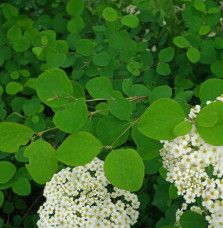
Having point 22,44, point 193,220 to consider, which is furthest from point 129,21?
point 193,220

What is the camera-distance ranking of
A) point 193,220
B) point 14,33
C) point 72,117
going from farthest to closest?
point 14,33 < point 193,220 < point 72,117

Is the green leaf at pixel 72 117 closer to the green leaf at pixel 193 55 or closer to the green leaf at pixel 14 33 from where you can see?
the green leaf at pixel 193 55

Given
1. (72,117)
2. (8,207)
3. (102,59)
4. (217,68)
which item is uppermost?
(72,117)

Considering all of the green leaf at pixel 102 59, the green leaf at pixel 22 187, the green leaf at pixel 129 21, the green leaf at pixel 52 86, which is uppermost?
the green leaf at pixel 52 86

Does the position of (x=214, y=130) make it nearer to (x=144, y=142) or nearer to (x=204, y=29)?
(x=144, y=142)

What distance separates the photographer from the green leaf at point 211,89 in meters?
1.14

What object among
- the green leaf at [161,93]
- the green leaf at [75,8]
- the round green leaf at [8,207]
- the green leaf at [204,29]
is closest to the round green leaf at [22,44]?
the green leaf at [75,8]

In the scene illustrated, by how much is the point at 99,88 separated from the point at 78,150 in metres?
0.32

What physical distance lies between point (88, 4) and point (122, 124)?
89.1 inches

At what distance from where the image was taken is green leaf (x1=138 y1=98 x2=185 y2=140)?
3.06 ft

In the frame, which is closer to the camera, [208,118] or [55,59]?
[208,118]

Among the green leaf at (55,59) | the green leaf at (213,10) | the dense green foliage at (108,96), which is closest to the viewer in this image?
the dense green foliage at (108,96)

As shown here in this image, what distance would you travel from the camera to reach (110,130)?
1132mm

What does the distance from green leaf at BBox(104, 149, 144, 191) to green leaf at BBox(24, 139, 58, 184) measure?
Result: 20 centimetres
